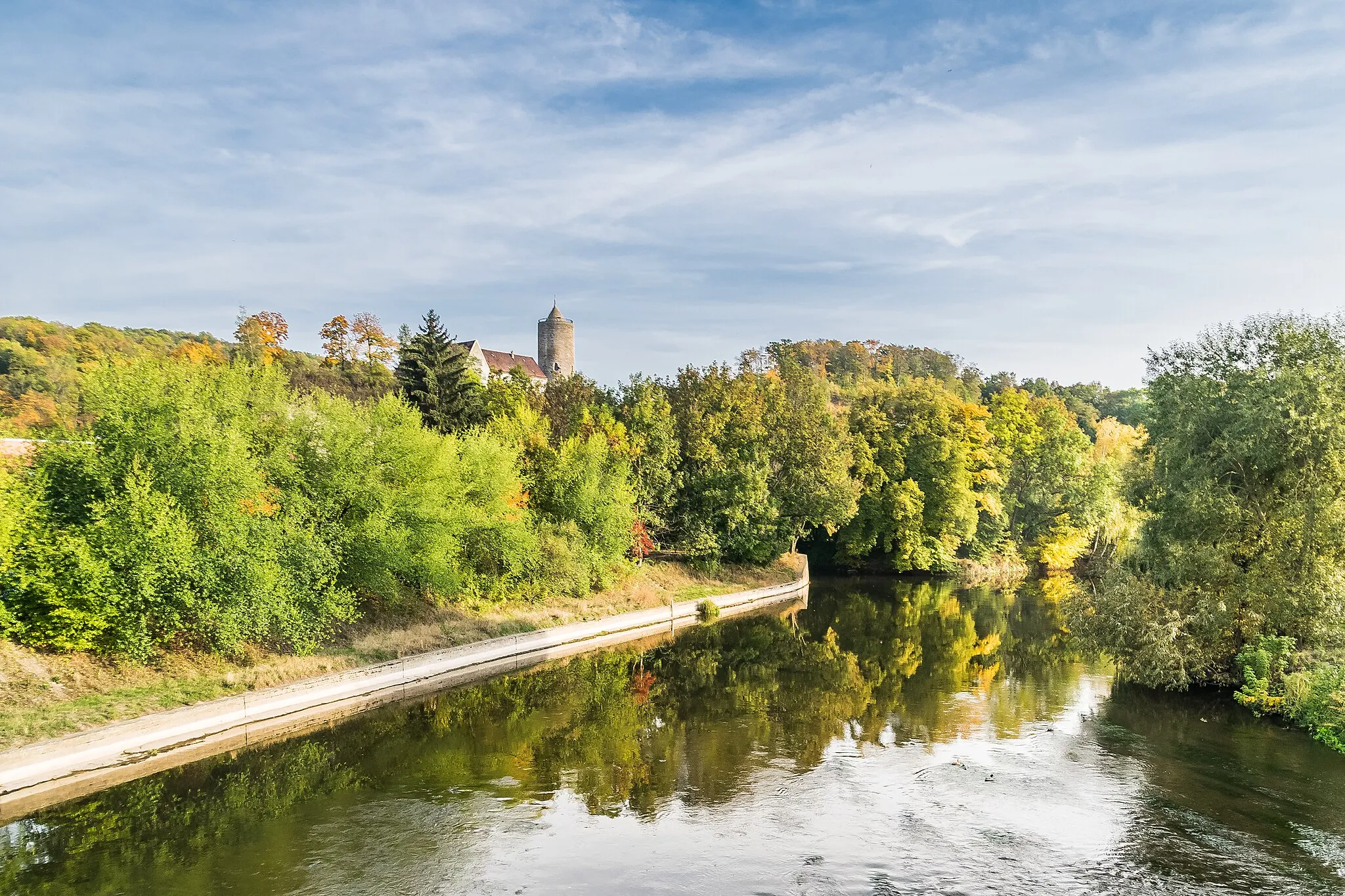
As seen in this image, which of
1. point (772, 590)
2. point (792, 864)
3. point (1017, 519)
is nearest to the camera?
point (792, 864)

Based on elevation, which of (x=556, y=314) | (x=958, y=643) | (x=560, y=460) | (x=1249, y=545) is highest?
(x=556, y=314)

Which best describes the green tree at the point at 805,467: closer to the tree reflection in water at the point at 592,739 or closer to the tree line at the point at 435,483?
the tree line at the point at 435,483

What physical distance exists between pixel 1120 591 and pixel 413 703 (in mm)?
20991

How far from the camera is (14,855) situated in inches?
537

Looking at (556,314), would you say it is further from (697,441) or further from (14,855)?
(14,855)

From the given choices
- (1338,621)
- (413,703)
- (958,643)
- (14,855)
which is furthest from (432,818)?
(958,643)

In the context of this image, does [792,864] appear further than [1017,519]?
Result: No

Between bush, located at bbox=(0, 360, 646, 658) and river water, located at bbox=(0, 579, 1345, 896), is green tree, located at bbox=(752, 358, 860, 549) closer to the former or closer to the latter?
bush, located at bbox=(0, 360, 646, 658)

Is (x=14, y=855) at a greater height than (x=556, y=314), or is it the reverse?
(x=556, y=314)

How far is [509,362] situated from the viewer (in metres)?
117

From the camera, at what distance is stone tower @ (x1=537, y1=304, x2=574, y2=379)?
132500mm

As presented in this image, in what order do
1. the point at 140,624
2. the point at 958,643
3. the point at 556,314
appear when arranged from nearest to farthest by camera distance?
the point at 140,624 < the point at 958,643 < the point at 556,314

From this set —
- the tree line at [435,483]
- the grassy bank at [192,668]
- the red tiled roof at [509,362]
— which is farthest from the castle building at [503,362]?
the grassy bank at [192,668]

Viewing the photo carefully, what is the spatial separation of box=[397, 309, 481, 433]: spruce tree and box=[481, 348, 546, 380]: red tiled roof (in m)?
65.0
